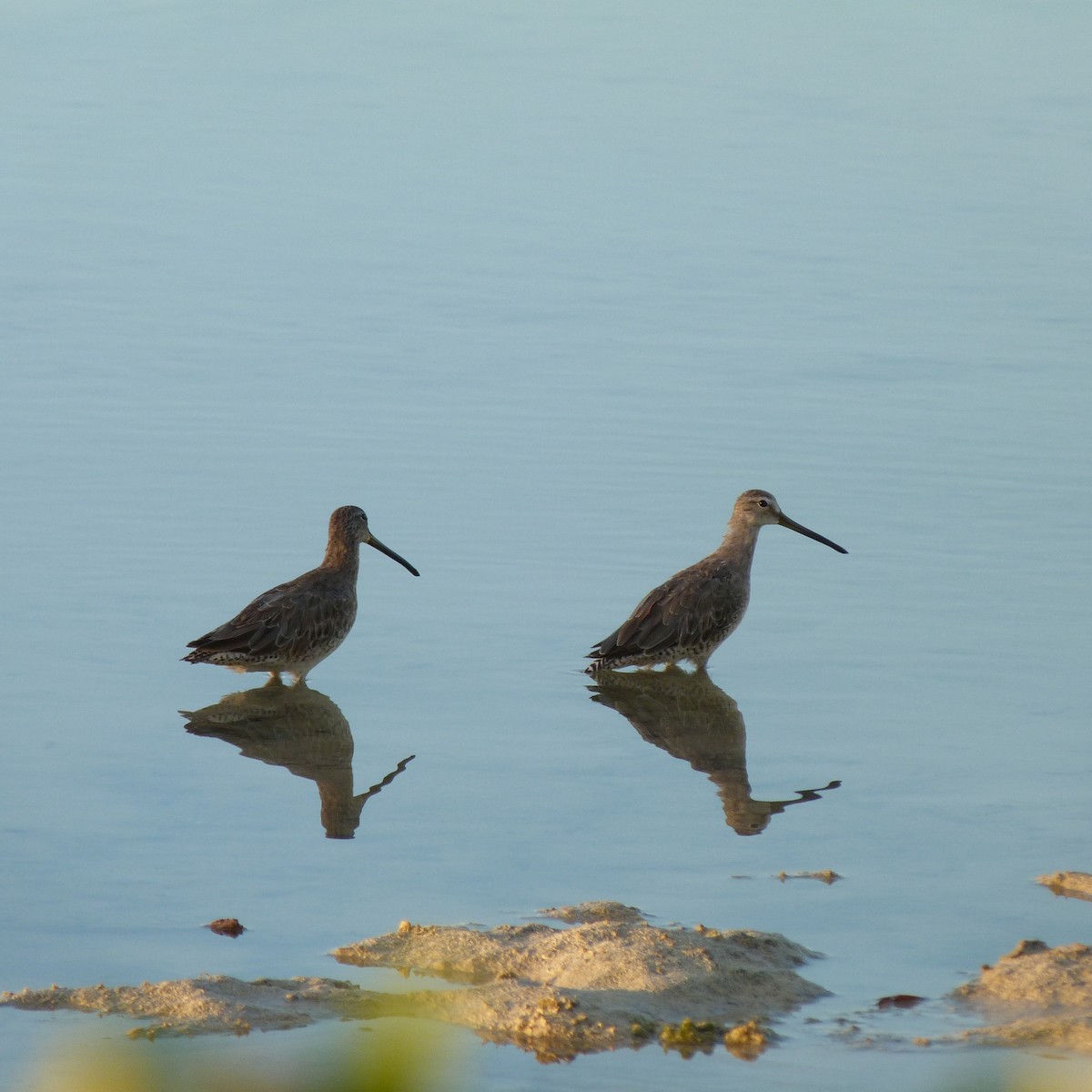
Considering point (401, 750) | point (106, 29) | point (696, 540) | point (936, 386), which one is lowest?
point (401, 750)

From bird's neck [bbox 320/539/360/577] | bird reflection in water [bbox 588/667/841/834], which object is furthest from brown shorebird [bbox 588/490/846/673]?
bird's neck [bbox 320/539/360/577]

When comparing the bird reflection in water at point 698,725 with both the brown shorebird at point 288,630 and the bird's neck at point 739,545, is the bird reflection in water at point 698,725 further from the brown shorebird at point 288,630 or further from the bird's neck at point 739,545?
the brown shorebird at point 288,630

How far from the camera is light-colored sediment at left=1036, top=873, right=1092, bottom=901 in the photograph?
7.14 metres

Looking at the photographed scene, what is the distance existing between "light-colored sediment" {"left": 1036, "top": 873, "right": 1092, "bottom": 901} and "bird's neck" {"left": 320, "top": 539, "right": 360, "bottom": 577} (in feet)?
14.9

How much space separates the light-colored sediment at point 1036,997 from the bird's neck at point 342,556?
5056 millimetres

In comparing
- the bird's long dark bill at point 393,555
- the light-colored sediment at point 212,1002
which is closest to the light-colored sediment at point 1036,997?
the light-colored sediment at point 212,1002

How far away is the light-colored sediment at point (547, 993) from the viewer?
19.3 feet

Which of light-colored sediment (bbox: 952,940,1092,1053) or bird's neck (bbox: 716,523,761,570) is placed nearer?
light-colored sediment (bbox: 952,940,1092,1053)

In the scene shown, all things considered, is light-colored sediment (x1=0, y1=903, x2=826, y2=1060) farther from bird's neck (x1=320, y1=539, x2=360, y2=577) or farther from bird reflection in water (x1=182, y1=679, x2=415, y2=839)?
bird's neck (x1=320, y1=539, x2=360, y2=577)

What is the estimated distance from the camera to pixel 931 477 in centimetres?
1262

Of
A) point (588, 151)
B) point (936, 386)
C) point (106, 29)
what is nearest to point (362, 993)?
point (936, 386)

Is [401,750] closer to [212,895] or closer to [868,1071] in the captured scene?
[212,895]

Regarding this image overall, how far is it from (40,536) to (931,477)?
17.5 ft

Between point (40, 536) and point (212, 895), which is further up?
point (40, 536)
